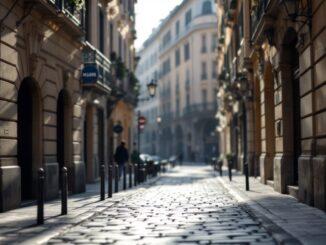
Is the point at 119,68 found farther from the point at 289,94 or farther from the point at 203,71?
the point at 203,71

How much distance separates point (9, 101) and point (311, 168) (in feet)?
21.3

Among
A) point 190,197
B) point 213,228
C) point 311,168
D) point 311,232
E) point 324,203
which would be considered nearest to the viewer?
point 311,232

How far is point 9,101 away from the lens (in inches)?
493

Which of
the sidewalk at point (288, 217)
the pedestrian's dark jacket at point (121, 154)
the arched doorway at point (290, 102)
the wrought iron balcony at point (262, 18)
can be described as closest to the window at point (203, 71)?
the pedestrian's dark jacket at point (121, 154)

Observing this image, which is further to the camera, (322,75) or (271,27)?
(271,27)

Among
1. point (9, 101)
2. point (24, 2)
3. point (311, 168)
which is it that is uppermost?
point (24, 2)

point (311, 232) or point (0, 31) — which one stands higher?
point (0, 31)

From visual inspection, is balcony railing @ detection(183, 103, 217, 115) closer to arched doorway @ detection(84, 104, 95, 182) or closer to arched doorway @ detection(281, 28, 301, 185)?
arched doorway @ detection(84, 104, 95, 182)

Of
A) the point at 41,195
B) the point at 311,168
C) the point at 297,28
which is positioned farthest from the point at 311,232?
the point at 297,28

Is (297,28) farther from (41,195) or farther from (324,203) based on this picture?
(41,195)

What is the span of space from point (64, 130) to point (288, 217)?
933cm

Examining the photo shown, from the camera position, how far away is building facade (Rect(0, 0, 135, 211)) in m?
12.4

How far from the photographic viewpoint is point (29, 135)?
1485 cm

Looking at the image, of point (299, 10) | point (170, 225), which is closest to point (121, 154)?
point (299, 10)
